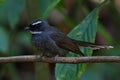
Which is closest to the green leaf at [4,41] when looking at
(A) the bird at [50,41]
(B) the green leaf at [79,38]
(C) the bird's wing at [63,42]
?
(A) the bird at [50,41]

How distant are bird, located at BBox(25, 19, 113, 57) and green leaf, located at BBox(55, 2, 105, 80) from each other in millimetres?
96

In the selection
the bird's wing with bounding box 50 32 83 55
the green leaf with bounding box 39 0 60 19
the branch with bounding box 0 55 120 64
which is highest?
the green leaf with bounding box 39 0 60 19

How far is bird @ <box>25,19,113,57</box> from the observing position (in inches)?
167

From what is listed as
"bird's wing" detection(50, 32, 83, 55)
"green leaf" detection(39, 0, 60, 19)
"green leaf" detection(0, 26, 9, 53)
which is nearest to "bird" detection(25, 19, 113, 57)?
"bird's wing" detection(50, 32, 83, 55)

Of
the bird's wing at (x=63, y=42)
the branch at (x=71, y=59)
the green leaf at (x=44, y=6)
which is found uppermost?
the green leaf at (x=44, y=6)

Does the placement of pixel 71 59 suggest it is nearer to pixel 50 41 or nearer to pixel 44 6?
pixel 44 6

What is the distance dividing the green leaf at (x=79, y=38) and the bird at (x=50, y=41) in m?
0.10

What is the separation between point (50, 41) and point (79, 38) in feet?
1.28

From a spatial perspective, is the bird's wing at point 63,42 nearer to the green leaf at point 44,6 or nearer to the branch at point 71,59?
the green leaf at point 44,6

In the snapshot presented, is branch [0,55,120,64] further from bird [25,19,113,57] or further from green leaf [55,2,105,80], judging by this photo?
bird [25,19,113,57]

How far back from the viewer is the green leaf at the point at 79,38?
3.85m

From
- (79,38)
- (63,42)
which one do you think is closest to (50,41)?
(63,42)

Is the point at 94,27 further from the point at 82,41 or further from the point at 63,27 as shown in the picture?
the point at 63,27

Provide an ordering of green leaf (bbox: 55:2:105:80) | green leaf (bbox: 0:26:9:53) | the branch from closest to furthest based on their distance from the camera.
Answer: the branch < green leaf (bbox: 55:2:105:80) < green leaf (bbox: 0:26:9:53)
